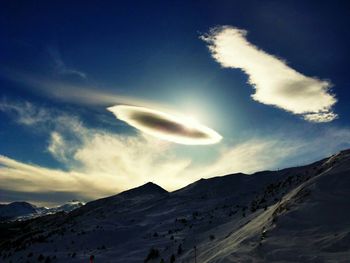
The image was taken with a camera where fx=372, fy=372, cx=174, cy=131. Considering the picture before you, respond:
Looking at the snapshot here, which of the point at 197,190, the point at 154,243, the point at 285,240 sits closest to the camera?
the point at 285,240

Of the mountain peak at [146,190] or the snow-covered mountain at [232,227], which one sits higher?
the mountain peak at [146,190]

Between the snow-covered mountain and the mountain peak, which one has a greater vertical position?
the mountain peak

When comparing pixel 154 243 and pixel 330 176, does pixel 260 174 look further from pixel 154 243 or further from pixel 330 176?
pixel 330 176

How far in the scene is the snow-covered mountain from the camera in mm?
13633

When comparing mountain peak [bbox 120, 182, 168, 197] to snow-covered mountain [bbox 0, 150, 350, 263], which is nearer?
snow-covered mountain [bbox 0, 150, 350, 263]

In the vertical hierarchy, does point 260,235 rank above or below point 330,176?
below

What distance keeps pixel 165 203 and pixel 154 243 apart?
21.2m

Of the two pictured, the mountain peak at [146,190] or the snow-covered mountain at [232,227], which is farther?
the mountain peak at [146,190]

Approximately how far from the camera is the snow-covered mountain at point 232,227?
13.6 metres

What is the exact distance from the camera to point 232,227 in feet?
78.2

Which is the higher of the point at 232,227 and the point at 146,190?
the point at 146,190

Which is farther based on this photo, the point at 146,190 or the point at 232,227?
the point at 146,190

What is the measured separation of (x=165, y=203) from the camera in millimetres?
48188

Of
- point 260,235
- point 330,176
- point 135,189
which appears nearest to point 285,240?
point 260,235
